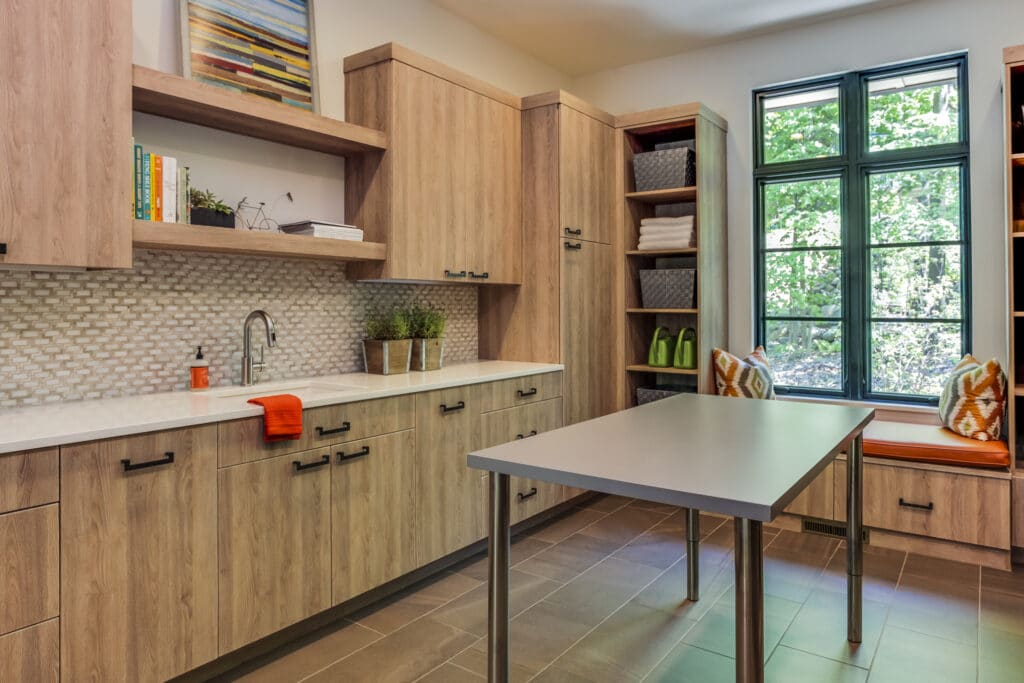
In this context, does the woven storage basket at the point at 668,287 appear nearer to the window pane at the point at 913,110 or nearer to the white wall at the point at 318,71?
the window pane at the point at 913,110

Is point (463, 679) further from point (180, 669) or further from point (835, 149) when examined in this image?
point (835, 149)

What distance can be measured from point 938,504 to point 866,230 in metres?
1.72

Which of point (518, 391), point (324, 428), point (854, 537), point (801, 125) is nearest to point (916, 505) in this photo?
point (854, 537)

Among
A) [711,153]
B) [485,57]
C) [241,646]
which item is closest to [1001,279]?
[711,153]

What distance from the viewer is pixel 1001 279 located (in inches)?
142

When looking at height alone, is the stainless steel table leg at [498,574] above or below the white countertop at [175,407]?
below

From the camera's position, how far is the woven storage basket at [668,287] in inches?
165

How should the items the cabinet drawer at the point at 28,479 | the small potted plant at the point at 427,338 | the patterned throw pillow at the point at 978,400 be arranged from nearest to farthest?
the cabinet drawer at the point at 28,479, the patterned throw pillow at the point at 978,400, the small potted plant at the point at 427,338

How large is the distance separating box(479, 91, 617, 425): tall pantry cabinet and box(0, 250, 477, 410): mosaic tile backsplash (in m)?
0.91

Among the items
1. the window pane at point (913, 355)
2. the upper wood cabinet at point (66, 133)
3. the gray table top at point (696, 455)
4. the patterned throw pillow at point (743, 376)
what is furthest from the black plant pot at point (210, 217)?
the window pane at point (913, 355)

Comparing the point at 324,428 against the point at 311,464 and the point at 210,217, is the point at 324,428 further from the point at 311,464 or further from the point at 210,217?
the point at 210,217

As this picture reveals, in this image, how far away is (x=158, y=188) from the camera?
234 cm

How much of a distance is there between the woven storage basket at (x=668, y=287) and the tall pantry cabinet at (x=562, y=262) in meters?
0.33

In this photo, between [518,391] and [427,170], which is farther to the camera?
[518,391]
